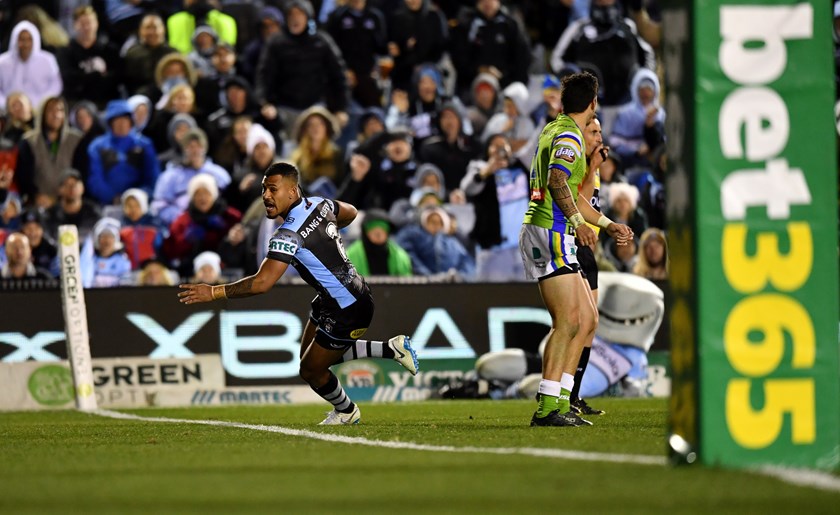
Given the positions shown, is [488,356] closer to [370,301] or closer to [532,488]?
[370,301]

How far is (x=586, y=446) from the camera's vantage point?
7777mm

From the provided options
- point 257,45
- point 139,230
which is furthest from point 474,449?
point 257,45

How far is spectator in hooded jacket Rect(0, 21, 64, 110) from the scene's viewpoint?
19953 mm

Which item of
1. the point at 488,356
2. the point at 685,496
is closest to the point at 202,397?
the point at 488,356

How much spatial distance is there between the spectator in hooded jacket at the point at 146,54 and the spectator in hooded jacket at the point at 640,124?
6.27 metres

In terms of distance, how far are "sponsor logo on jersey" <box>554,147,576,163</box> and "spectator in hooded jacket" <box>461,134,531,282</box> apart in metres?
7.99

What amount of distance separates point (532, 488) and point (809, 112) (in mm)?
2090

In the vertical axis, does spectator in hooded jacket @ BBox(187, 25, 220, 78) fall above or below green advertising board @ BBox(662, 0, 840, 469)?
above

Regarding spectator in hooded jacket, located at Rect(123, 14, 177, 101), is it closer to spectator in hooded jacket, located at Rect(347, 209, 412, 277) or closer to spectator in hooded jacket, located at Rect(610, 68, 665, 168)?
spectator in hooded jacket, located at Rect(347, 209, 412, 277)

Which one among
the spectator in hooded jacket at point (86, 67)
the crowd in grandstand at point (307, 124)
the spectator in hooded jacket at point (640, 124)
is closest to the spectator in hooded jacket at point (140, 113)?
the crowd in grandstand at point (307, 124)

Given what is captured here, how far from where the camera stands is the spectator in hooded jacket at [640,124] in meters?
19.5

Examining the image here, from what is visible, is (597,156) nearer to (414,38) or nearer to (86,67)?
(414,38)

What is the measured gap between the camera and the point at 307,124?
18.5 m

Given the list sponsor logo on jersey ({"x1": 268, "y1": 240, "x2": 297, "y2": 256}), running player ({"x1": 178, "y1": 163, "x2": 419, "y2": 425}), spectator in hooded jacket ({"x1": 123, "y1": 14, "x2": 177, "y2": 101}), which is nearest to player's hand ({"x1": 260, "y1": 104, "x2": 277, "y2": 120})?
spectator in hooded jacket ({"x1": 123, "y1": 14, "x2": 177, "y2": 101})
